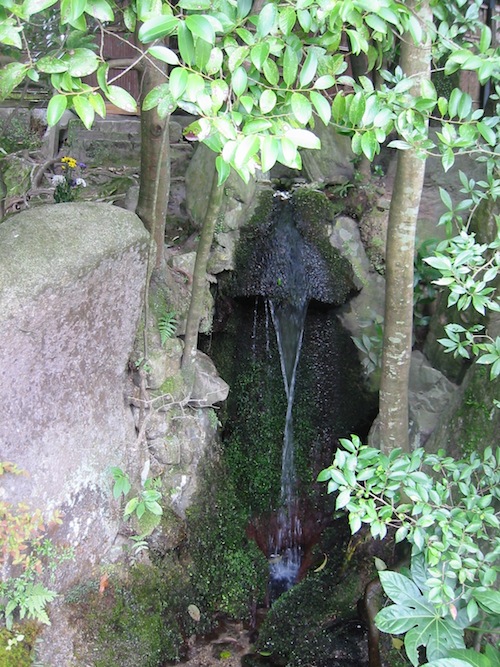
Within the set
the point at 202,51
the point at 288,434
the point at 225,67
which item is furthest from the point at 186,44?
the point at 288,434

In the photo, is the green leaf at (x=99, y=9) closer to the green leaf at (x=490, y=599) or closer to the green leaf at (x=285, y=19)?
the green leaf at (x=285, y=19)

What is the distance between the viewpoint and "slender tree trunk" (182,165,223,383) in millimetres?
4332

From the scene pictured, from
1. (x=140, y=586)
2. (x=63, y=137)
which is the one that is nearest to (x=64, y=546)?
(x=140, y=586)

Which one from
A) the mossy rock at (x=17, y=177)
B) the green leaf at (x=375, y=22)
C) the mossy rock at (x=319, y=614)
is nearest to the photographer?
the green leaf at (x=375, y=22)

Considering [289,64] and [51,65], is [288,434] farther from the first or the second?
[51,65]

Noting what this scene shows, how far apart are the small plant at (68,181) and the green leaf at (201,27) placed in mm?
3530

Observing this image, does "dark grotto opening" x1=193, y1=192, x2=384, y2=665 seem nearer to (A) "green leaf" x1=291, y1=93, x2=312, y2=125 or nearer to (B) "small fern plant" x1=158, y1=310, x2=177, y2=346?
(B) "small fern plant" x1=158, y1=310, x2=177, y2=346

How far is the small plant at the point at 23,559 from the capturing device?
3.57 metres

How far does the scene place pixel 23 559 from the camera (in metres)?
3.68

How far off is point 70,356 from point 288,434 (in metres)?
2.51

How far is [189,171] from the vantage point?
19.4 feet

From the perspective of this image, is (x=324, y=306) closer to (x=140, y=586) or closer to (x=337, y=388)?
(x=337, y=388)

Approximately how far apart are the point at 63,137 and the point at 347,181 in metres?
3.19

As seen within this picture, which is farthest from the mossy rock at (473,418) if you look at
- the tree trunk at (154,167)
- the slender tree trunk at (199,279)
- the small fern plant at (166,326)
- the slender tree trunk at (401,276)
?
the tree trunk at (154,167)
